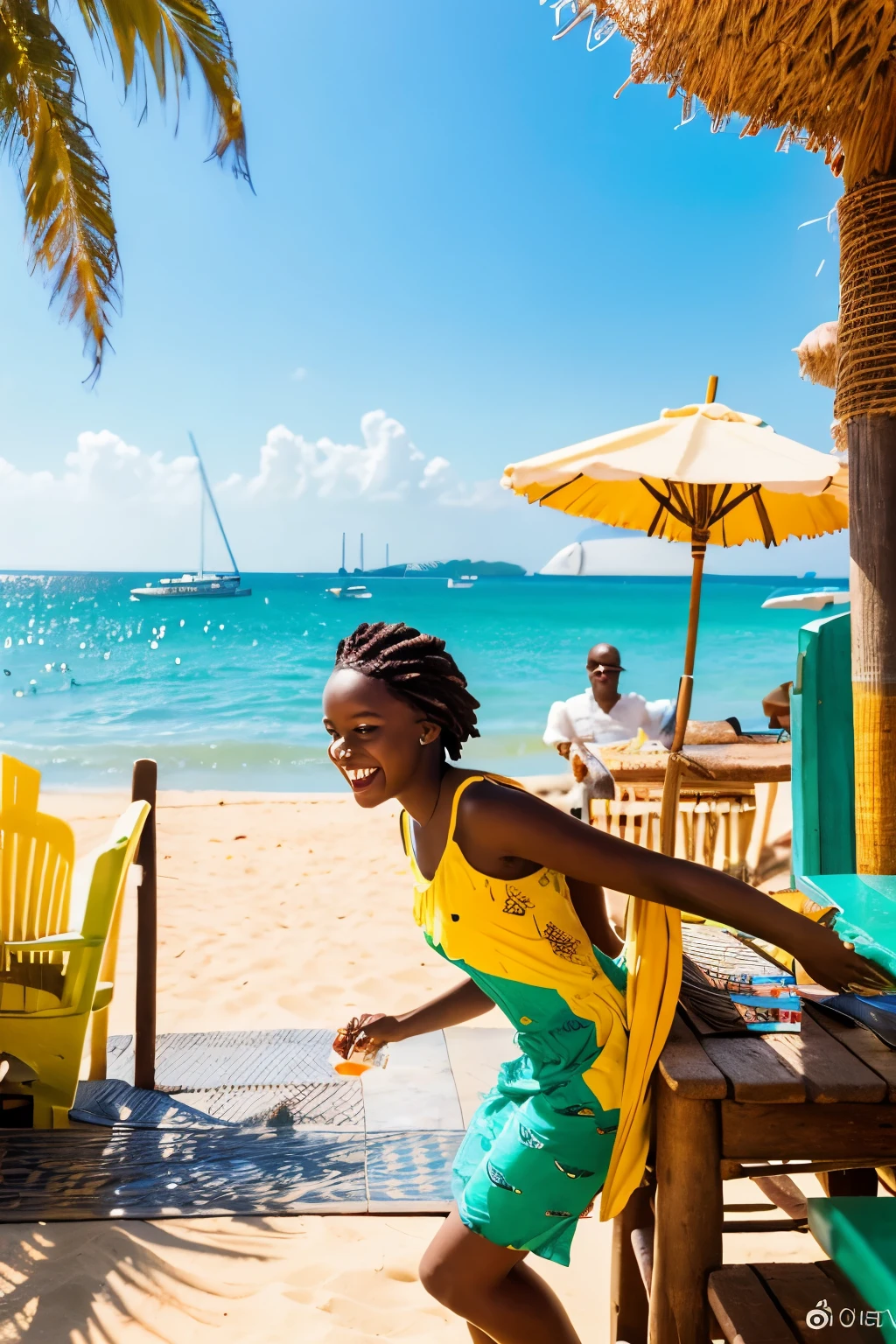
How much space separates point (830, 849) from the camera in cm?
359

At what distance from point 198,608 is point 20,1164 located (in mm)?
65297

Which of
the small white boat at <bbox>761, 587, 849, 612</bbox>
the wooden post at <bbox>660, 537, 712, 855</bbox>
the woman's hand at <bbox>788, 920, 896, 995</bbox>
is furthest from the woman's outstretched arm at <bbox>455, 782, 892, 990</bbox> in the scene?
the small white boat at <bbox>761, 587, 849, 612</bbox>

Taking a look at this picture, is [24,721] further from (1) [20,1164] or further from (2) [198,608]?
(2) [198,608]

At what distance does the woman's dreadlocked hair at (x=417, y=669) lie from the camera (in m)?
1.76

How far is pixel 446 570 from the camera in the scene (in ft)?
389

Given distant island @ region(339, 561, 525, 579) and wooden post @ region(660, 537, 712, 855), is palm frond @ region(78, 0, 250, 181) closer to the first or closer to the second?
wooden post @ region(660, 537, 712, 855)

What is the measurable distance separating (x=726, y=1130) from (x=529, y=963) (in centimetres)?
41

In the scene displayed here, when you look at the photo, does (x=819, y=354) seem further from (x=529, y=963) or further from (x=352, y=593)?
(x=352, y=593)

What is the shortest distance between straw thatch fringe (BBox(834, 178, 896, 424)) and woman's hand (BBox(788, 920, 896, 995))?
2.05 metres

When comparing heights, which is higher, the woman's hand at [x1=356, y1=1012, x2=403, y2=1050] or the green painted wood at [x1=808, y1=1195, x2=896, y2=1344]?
the woman's hand at [x1=356, y1=1012, x2=403, y2=1050]

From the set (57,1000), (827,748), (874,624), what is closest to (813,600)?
(827,748)

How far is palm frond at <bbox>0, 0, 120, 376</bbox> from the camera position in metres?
7.29

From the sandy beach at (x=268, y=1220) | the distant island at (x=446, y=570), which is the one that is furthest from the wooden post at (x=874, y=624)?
the distant island at (x=446, y=570)

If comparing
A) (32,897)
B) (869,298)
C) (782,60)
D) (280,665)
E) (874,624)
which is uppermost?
(782,60)
